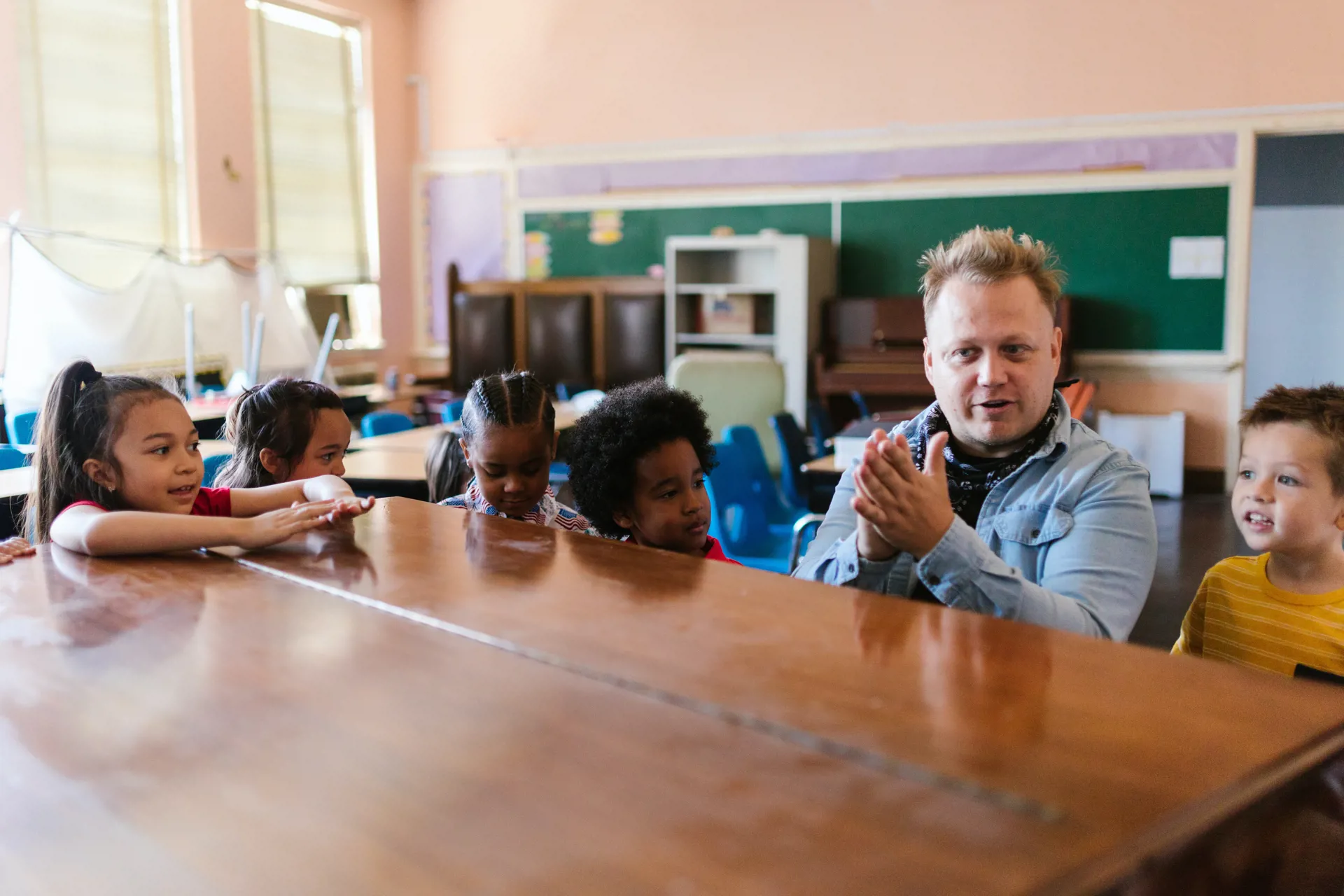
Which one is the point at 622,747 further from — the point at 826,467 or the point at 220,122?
the point at 220,122

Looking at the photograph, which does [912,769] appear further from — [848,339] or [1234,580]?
[848,339]

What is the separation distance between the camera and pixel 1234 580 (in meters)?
1.45

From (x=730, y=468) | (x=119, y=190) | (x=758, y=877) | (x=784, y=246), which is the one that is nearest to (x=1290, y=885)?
(x=758, y=877)

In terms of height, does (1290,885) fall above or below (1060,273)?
below

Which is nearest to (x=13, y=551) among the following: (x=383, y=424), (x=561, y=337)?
(x=383, y=424)

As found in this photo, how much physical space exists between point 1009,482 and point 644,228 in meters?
7.21

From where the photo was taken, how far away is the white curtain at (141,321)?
547 centimetres

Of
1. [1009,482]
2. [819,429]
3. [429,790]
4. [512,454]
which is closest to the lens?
[429,790]

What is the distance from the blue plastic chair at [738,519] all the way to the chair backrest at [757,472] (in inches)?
1.6

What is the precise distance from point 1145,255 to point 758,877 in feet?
23.9

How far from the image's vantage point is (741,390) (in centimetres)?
512

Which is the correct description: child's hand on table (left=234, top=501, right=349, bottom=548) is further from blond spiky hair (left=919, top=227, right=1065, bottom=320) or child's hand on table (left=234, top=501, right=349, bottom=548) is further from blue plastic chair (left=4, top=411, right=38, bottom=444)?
blue plastic chair (left=4, top=411, right=38, bottom=444)

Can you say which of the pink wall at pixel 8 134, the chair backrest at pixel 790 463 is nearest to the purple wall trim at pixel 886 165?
the pink wall at pixel 8 134

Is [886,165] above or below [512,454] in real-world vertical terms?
above
